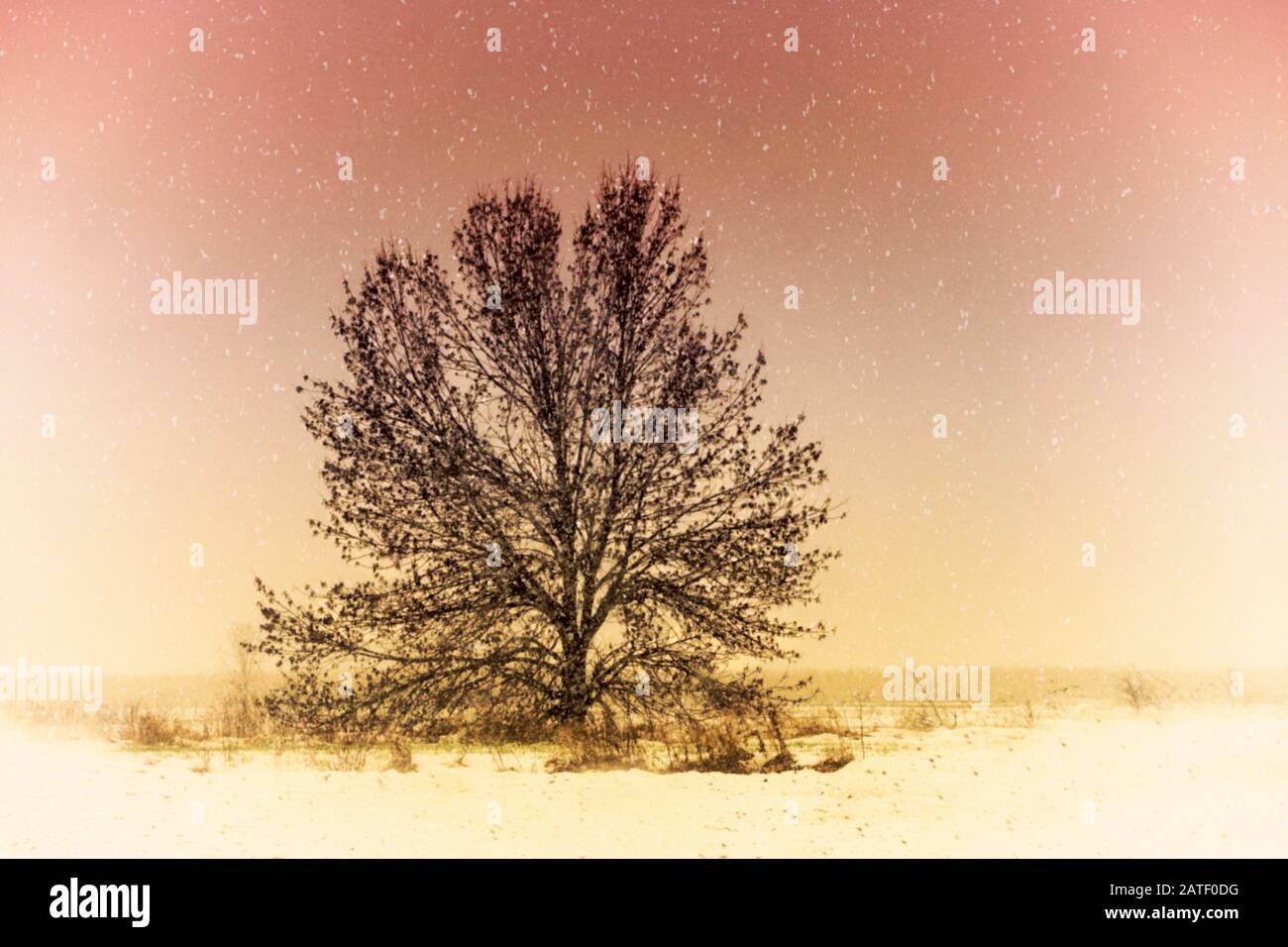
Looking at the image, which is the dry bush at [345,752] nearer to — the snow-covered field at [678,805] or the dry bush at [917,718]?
the snow-covered field at [678,805]

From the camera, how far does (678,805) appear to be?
36.1 ft

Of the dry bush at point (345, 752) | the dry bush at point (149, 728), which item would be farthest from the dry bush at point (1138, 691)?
the dry bush at point (149, 728)

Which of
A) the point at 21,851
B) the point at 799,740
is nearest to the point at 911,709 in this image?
the point at 799,740

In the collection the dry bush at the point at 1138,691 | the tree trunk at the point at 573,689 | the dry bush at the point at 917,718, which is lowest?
the dry bush at the point at 917,718

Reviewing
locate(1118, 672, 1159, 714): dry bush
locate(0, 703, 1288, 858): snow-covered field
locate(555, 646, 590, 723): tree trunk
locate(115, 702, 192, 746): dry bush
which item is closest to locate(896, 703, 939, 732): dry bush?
locate(0, 703, 1288, 858): snow-covered field

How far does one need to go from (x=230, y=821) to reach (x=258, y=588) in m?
4.32

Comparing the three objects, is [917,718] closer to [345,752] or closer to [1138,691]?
[1138,691]

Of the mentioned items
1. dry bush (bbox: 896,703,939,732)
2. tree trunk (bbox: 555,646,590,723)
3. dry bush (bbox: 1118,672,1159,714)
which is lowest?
dry bush (bbox: 896,703,939,732)

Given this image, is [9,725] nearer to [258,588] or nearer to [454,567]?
[258,588]

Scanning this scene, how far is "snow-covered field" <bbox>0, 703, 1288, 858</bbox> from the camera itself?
9.89m

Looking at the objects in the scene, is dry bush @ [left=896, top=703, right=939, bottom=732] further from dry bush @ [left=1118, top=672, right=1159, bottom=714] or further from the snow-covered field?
dry bush @ [left=1118, top=672, right=1159, bottom=714]

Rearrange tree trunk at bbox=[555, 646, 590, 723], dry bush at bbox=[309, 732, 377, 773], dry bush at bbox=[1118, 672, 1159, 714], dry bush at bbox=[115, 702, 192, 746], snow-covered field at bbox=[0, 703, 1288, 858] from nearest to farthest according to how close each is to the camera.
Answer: snow-covered field at bbox=[0, 703, 1288, 858], dry bush at bbox=[309, 732, 377, 773], tree trunk at bbox=[555, 646, 590, 723], dry bush at bbox=[115, 702, 192, 746], dry bush at bbox=[1118, 672, 1159, 714]

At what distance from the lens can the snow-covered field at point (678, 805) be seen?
989 centimetres

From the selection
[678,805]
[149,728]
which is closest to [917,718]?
[678,805]
